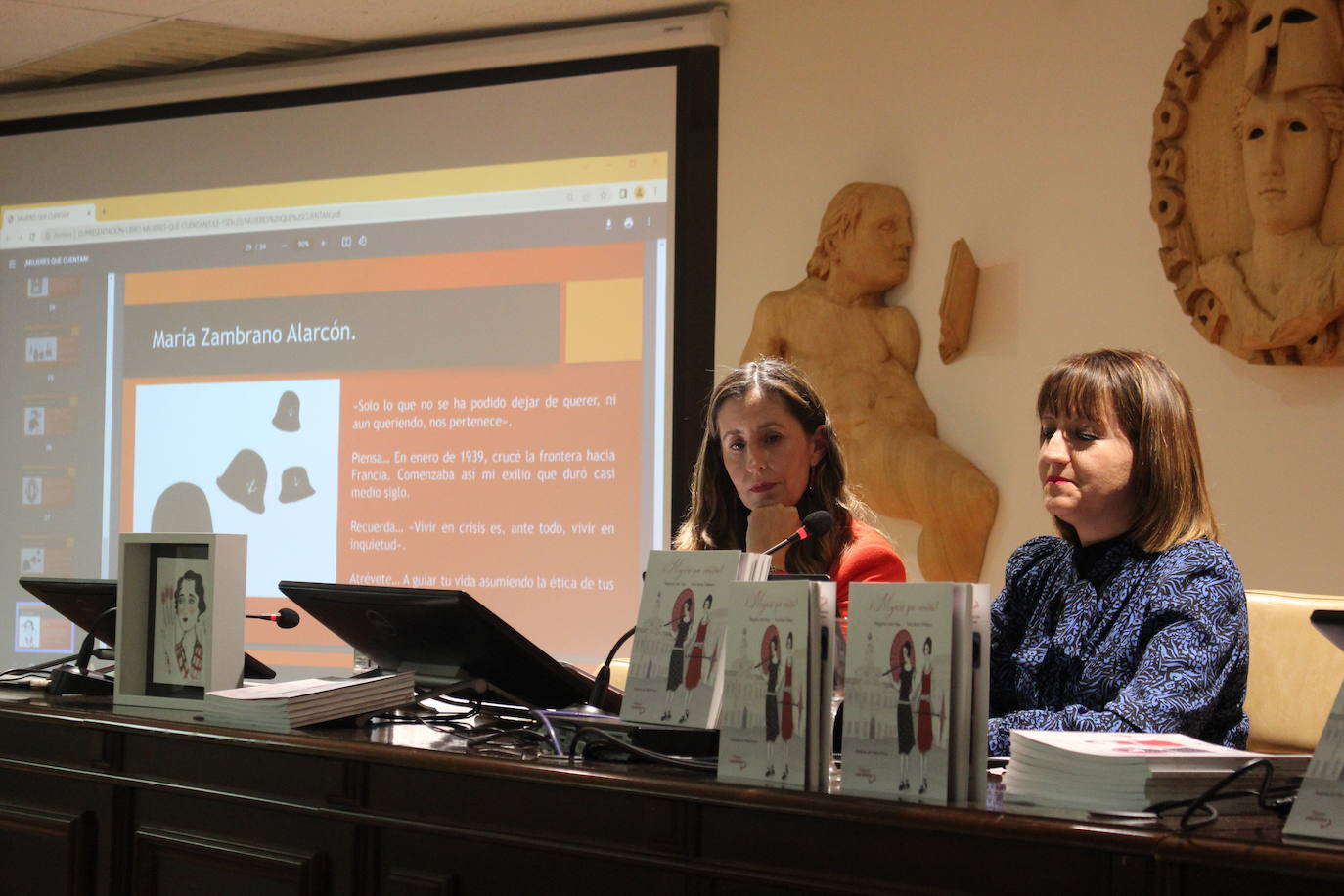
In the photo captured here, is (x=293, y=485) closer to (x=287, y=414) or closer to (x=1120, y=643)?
(x=287, y=414)

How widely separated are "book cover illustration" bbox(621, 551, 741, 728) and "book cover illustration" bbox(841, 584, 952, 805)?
0.19 metres

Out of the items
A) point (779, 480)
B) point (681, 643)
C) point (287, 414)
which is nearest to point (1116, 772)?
point (681, 643)

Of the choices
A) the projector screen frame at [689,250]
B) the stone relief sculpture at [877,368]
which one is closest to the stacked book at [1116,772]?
the stone relief sculpture at [877,368]

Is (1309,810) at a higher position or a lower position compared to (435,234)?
lower

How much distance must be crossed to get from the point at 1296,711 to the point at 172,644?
1.74 meters

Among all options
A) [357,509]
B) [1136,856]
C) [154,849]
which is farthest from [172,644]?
[357,509]

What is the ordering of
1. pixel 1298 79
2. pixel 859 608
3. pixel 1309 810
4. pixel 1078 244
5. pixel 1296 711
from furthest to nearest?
pixel 1078 244 → pixel 1298 79 → pixel 1296 711 → pixel 859 608 → pixel 1309 810

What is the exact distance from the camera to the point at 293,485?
424cm

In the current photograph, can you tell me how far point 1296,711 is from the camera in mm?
2131

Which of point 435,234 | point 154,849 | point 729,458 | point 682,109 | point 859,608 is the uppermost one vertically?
point 682,109

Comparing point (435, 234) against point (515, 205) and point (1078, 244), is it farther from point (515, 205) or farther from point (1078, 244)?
point (1078, 244)

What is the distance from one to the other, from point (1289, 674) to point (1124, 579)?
65 centimetres

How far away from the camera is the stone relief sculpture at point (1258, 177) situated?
2.76 m

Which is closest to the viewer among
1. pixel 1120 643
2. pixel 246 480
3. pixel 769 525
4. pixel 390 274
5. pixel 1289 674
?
pixel 1120 643
